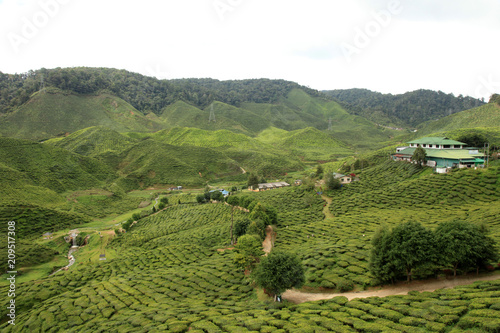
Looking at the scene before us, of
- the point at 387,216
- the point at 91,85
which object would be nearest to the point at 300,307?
the point at 387,216

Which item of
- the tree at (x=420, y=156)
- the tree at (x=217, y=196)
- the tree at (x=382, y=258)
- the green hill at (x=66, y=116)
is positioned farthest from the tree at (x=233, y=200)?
the green hill at (x=66, y=116)

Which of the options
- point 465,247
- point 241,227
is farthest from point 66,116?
point 465,247

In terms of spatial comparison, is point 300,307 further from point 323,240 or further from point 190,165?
point 190,165

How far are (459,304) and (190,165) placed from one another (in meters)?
86.5

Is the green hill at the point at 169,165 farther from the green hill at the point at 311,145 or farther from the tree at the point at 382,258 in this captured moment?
the tree at the point at 382,258

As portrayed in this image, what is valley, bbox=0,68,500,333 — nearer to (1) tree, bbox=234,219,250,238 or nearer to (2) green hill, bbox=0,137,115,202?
(1) tree, bbox=234,219,250,238

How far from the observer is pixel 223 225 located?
151 ft

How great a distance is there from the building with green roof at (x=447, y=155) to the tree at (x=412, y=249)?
3431cm

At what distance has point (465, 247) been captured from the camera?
19109mm

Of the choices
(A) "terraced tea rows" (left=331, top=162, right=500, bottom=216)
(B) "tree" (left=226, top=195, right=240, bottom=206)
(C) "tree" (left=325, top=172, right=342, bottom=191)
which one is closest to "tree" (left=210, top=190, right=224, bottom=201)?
(B) "tree" (left=226, top=195, right=240, bottom=206)

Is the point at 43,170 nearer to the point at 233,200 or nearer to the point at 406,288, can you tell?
the point at 233,200

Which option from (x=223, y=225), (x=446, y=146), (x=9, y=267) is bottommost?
(x=9, y=267)

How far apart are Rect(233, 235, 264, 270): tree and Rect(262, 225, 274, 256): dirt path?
5.07 meters

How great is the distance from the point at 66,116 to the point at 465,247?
151m
